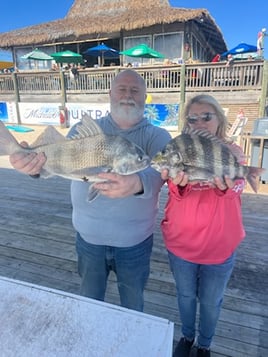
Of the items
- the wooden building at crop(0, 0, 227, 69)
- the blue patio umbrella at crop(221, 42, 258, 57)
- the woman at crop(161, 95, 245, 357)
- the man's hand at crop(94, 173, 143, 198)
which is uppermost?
the wooden building at crop(0, 0, 227, 69)

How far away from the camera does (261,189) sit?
538 centimetres

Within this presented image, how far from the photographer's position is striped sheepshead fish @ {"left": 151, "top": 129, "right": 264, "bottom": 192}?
4.24ft

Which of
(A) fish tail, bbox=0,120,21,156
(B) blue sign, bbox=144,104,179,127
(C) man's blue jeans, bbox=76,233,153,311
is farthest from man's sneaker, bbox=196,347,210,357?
(B) blue sign, bbox=144,104,179,127

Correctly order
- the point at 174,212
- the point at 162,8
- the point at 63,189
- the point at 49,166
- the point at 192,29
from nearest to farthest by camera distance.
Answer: the point at 49,166 < the point at 174,212 < the point at 63,189 < the point at 192,29 < the point at 162,8

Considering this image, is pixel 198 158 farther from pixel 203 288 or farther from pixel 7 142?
pixel 7 142

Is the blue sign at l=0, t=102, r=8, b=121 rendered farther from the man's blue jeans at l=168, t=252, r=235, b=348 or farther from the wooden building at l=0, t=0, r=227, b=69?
the man's blue jeans at l=168, t=252, r=235, b=348

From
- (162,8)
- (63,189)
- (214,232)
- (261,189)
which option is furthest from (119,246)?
(162,8)

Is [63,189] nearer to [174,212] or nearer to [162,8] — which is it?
[174,212]

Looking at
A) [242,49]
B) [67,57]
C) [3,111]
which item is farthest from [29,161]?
[3,111]

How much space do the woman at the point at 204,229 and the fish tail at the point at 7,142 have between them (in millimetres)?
812

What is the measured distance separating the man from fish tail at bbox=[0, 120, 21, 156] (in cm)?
4

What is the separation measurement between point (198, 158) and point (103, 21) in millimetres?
16773

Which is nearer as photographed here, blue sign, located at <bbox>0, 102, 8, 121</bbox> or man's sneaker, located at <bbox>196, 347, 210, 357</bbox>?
man's sneaker, located at <bbox>196, 347, 210, 357</bbox>

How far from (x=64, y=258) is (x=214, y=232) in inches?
72.4
